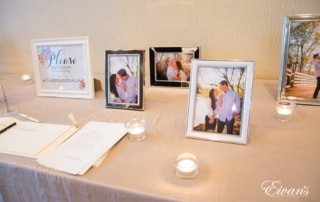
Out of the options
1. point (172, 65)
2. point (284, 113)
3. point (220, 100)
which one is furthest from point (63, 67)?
point (284, 113)

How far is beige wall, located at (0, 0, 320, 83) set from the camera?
108 centimetres

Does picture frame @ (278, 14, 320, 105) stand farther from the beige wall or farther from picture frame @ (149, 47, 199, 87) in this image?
picture frame @ (149, 47, 199, 87)

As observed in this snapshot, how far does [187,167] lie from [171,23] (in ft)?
2.88

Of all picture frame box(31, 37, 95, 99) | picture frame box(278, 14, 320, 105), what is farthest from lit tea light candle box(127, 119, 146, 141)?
picture frame box(278, 14, 320, 105)

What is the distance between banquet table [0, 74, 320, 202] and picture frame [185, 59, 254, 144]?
0.03m

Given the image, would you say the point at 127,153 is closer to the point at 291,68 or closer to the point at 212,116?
the point at 212,116

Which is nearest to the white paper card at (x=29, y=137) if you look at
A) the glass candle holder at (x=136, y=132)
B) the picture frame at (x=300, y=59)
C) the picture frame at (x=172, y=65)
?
the glass candle holder at (x=136, y=132)

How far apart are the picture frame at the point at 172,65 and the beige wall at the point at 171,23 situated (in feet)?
0.49

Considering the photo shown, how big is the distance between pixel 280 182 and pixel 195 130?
0.87 feet

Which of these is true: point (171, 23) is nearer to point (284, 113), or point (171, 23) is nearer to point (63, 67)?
point (63, 67)

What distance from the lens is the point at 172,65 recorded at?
1111 millimetres

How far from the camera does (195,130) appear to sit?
0.70m

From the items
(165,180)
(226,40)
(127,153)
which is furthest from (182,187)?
(226,40)

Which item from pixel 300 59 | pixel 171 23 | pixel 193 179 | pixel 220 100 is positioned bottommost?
pixel 193 179
